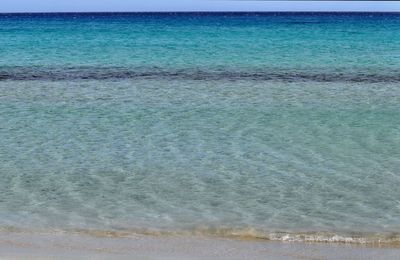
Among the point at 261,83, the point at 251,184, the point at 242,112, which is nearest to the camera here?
the point at 251,184

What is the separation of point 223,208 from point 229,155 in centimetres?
243

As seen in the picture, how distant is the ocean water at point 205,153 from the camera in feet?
25.1

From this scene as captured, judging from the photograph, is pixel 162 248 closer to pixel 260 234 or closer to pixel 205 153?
pixel 260 234

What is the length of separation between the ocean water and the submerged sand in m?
0.26

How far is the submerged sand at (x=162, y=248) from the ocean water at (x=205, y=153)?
10.4 inches

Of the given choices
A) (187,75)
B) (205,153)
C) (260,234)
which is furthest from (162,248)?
(187,75)

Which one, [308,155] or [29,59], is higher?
[308,155]

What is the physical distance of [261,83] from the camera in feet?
60.6

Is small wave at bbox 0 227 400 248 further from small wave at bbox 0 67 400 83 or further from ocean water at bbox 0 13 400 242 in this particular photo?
small wave at bbox 0 67 400 83

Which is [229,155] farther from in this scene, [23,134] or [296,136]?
[23,134]

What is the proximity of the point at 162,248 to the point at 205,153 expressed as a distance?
3909 mm

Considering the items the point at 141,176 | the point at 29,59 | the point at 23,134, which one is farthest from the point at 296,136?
the point at 29,59

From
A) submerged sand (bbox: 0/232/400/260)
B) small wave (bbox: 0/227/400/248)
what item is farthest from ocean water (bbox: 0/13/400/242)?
submerged sand (bbox: 0/232/400/260)

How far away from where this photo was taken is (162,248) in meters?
6.66
